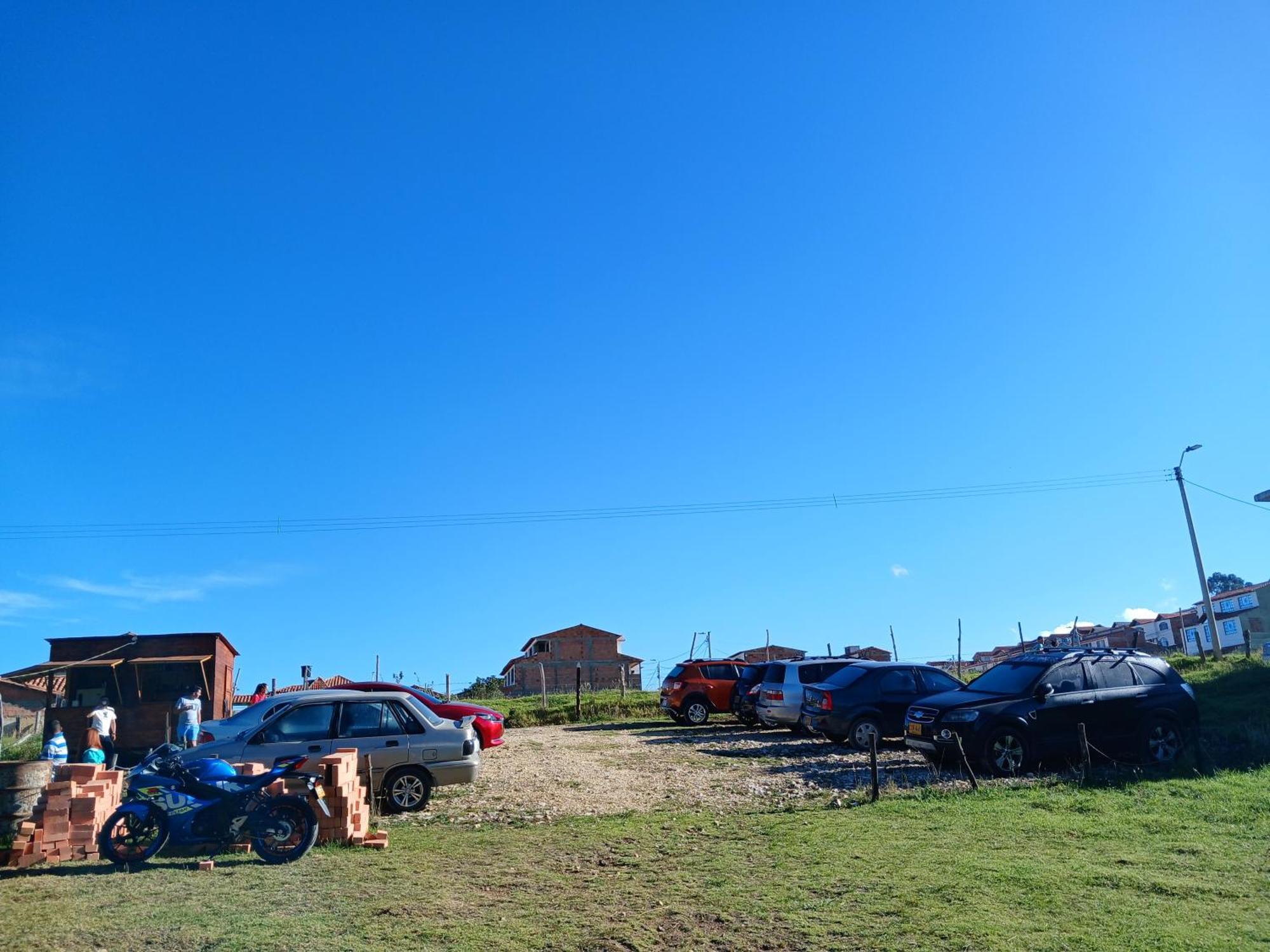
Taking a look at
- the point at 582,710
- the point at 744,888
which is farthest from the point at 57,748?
the point at 582,710

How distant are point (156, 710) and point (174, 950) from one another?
58.8ft

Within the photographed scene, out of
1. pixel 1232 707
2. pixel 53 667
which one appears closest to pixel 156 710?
pixel 53 667

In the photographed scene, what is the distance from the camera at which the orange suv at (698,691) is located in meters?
23.8

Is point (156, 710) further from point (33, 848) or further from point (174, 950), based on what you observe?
point (174, 950)

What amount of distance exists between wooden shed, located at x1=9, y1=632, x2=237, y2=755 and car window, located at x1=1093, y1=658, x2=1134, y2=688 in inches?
719

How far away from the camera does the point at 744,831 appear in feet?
34.7

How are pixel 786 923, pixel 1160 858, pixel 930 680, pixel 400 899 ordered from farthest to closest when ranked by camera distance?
pixel 930 680, pixel 1160 858, pixel 400 899, pixel 786 923

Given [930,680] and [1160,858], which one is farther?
[930,680]

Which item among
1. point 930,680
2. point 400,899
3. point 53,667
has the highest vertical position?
point 53,667

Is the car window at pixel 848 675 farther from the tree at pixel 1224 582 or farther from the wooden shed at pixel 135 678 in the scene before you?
the tree at pixel 1224 582

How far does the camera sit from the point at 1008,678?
14688 millimetres

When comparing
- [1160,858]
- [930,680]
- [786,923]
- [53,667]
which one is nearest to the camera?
[786,923]

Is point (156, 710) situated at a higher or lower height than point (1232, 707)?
higher

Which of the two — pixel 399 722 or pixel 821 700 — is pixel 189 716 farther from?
pixel 821 700
